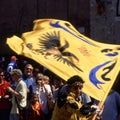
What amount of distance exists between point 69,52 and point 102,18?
12682mm

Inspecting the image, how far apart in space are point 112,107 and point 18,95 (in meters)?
2.92

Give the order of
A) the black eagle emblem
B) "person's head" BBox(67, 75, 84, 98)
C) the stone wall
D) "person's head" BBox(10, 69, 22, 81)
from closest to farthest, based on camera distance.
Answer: "person's head" BBox(67, 75, 84, 98) < the black eagle emblem < "person's head" BBox(10, 69, 22, 81) < the stone wall

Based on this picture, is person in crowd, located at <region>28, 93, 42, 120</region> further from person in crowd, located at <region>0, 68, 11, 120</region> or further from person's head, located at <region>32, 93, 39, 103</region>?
person in crowd, located at <region>0, 68, 11, 120</region>

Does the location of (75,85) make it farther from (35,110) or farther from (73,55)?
(35,110)

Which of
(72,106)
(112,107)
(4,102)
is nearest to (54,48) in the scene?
(112,107)

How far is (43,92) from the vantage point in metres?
11.8

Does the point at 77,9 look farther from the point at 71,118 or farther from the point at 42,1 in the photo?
the point at 71,118

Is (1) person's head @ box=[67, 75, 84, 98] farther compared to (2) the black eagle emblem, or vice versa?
(2) the black eagle emblem

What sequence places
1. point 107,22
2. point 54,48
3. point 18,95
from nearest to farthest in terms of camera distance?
point 54,48
point 18,95
point 107,22

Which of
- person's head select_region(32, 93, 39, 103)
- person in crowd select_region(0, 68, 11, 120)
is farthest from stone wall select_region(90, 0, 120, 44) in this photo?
person's head select_region(32, 93, 39, 103)

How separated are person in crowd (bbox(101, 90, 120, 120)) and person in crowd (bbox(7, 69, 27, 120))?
278 cm

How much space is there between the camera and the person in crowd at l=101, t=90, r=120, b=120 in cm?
905

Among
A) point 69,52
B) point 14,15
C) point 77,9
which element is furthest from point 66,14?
point 69,52

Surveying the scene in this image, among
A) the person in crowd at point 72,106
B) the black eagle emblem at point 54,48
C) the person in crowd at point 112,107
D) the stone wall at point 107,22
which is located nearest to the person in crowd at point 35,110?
the black eagle emblem at point 54,48
